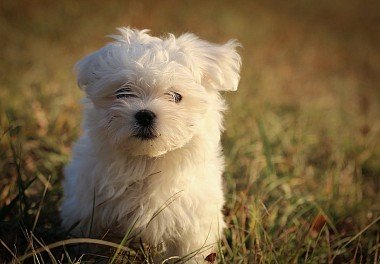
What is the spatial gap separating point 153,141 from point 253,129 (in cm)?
331

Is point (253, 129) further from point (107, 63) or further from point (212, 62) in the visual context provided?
point (107, 63)

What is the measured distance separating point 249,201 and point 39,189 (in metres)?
1.81

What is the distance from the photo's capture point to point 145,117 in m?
2.90

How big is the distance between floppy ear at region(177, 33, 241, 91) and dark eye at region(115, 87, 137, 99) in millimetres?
406

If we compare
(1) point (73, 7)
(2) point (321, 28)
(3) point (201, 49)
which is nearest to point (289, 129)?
(3) point (201, 49)

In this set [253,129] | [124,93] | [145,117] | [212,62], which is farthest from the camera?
[253,129]

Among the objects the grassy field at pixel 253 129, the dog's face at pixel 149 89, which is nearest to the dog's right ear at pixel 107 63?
the dog's face at pixel 149 89

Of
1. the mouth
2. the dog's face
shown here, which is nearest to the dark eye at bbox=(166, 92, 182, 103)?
the dog's face

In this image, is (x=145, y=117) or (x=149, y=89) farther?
(x=149, y=89)

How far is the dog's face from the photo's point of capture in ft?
9.61

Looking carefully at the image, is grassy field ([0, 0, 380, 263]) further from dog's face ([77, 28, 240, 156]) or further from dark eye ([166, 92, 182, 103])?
dark eye ([166, 92, 182, 103])

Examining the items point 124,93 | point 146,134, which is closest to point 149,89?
point 124,93

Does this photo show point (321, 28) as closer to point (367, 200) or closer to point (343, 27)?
point (343, 27)

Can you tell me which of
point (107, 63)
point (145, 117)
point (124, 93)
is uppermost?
point (107, 63)
